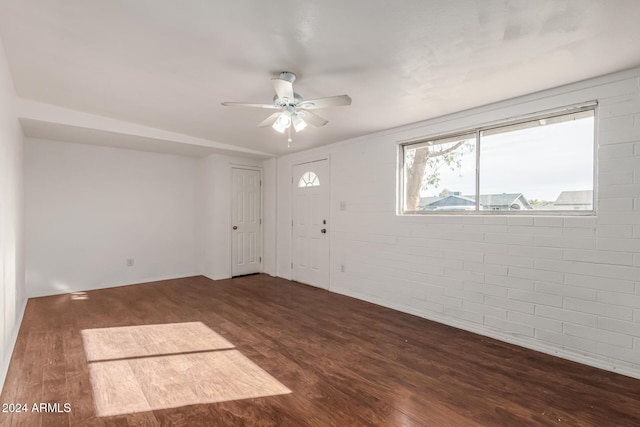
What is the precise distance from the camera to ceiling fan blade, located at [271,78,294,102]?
2249 millimetres

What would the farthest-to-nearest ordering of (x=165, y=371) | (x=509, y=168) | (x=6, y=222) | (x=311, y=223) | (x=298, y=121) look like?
1. (x=311, y=223)
2. (x=509, y=168)
3. (x=298, y=121)
4. (x=6, y=222)
5. (x=165, y=371)

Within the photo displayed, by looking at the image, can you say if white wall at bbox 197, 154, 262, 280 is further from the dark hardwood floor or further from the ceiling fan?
the ceiling fan

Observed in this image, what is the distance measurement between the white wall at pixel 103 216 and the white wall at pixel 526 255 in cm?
357

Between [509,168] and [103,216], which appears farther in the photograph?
[103,216]

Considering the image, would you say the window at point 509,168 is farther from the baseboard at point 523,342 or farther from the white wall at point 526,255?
the baseboard at point 523,342

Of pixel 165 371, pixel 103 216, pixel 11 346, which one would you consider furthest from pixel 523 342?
pixel 103 216

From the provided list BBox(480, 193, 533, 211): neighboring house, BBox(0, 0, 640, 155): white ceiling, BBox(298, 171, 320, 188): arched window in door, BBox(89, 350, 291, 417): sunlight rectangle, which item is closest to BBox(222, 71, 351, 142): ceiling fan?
BBox(0, 0, 640, 155): white ceiling

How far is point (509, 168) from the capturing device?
3.18 metres

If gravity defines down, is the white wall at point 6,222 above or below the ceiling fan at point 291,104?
below

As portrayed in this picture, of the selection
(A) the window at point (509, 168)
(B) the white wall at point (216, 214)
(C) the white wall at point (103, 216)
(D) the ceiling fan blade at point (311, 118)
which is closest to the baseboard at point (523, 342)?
(A) the window at point (509, 168)

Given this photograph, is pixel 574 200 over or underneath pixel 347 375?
over

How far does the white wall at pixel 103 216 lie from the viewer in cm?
461

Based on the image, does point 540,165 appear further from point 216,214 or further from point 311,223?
point 216,214

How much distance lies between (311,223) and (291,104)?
2993 mm
